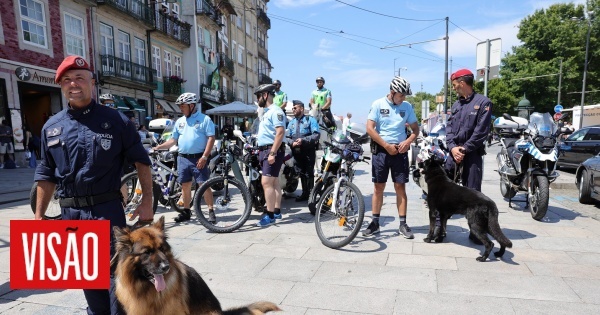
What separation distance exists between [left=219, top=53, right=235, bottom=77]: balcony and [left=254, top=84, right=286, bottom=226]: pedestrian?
29.8 metres

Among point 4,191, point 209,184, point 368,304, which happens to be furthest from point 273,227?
point 4,191

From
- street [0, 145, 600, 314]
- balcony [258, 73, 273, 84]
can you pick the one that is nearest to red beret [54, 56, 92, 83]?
street [0, 145, 600, 314]

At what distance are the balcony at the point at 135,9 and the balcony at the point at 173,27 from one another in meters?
0.84

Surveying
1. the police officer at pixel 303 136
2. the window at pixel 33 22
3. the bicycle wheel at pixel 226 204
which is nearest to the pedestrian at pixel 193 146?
the bicycle wheel at pixel 226 204

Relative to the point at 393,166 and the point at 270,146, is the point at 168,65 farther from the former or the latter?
the point at 393,166

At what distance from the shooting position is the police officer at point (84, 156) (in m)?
2.15

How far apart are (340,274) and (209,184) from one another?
97.3 inches

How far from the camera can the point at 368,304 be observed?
9.63 feet

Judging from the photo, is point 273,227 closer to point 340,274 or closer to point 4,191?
point 340,274

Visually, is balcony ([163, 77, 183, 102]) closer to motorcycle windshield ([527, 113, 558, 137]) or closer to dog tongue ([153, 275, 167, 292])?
motorcycle windshield ([527, 113, 558, 137])

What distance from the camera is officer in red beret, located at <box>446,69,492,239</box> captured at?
4.43m

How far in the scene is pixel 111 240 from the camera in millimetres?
2234

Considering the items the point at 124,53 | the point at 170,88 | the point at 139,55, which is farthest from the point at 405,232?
the point at 170,88

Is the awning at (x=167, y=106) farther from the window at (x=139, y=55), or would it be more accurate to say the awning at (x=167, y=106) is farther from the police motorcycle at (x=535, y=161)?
the police motorcycle at (x=535, y=161)
